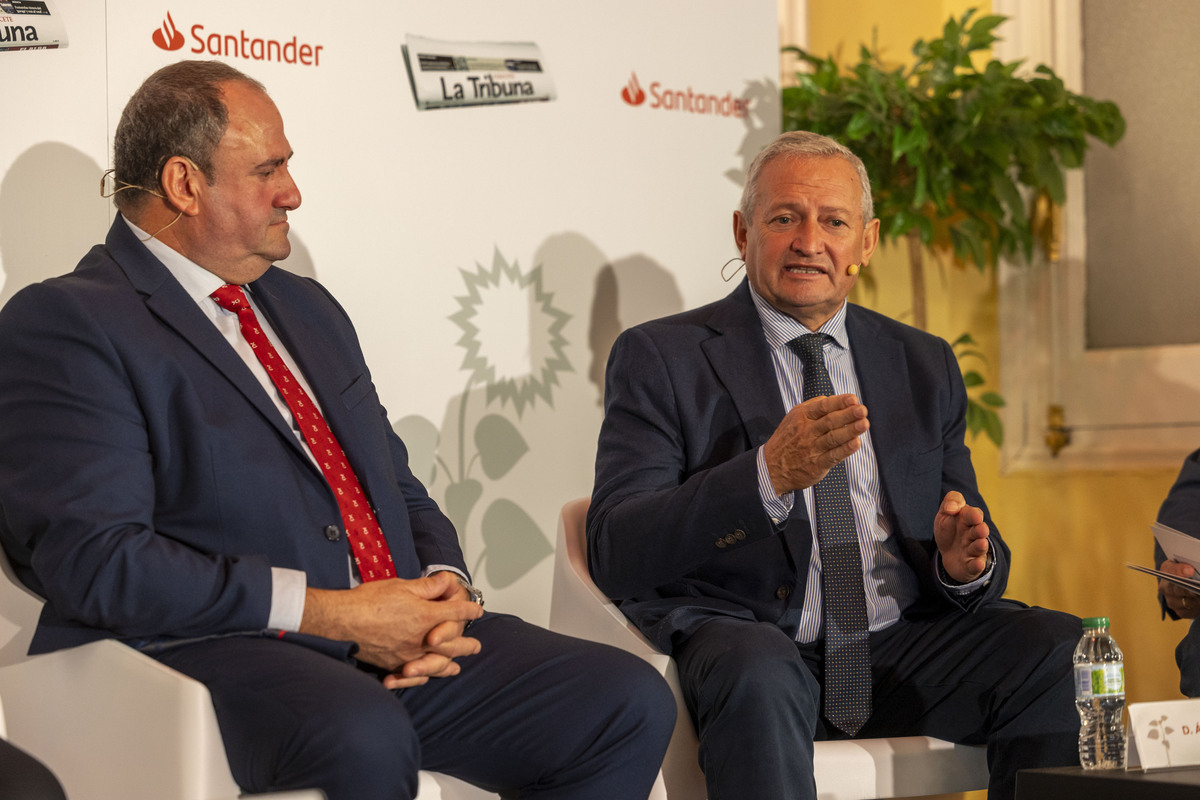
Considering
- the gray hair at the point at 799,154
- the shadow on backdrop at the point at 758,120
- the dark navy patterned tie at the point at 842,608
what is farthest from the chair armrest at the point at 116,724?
the shadow on backdrop at the point at 758,120

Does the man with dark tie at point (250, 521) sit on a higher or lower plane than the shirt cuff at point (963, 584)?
higher

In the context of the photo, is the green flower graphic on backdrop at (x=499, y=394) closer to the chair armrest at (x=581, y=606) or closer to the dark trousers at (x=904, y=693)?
the chair armrest at (x=581, y=606)

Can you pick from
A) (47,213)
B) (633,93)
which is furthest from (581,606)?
(633,93)

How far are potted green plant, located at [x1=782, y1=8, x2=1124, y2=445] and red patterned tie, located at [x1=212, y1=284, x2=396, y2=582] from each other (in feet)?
7.13

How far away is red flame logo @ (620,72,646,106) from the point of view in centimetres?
336

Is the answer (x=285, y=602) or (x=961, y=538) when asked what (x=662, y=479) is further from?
(x=285, y=602)

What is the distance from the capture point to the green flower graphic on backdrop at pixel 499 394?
3.04 meters

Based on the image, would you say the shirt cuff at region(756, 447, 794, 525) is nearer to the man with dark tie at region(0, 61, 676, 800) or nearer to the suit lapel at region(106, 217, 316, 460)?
the man with dark tie at region(0, 61, 676, 800)

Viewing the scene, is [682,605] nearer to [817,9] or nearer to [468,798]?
[468,798]

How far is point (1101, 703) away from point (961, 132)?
7.37 feet

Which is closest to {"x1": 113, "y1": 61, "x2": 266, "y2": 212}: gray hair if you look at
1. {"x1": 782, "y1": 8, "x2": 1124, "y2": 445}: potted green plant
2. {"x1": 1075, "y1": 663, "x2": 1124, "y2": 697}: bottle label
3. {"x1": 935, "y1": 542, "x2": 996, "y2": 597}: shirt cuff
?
{"x1": 935, "y1": 542, "x2": 996, "y2": 597}: shirt cuff

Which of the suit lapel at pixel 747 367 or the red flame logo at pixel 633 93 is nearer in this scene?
the suit lapel at pixel 747 367

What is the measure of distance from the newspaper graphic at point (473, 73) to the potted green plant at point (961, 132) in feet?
3.49

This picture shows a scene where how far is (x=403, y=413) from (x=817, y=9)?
240 cm
